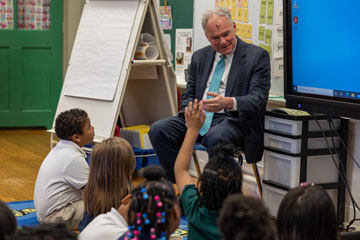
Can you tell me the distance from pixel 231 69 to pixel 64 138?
3.24ft

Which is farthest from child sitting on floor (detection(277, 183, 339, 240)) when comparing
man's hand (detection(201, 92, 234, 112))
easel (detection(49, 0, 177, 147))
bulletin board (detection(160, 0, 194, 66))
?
bulletin board (detection(160, 0, 194, 66))

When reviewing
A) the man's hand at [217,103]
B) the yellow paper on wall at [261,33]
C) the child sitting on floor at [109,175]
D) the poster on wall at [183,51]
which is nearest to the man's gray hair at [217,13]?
the man's hand at [217,103]

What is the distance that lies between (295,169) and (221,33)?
843 mm

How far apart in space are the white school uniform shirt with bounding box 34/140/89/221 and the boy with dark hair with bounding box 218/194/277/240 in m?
1.85

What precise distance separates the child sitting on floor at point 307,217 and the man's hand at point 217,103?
5.06 feet

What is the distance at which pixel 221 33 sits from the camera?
11.0ft

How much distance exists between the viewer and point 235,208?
122 cm

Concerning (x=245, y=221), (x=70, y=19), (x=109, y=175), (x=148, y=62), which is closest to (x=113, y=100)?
(x=148, y=62)

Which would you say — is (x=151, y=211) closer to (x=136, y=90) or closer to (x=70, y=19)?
(x=136, y=90)

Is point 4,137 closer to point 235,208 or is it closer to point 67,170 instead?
point 67,170

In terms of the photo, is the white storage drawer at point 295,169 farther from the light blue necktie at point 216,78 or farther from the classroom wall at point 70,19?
the classroom wall at point 70,19

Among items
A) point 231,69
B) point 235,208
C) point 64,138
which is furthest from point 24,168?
point 235,208

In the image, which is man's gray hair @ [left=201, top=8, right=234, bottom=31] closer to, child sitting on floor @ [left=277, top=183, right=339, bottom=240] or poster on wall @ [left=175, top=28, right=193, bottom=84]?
poster on wall @ [left=175, top=28, right=193, bottom=84]

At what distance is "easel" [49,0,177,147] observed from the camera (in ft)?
13.4
